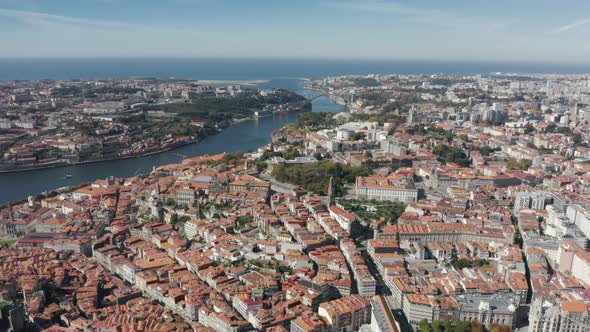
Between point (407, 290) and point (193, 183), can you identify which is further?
point (193, 183)

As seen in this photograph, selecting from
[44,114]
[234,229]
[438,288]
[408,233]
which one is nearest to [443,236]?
[408,233]

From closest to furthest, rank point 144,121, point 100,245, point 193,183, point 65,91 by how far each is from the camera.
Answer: point 100,245 < point 193,183 < point 144,121 < point 65,91

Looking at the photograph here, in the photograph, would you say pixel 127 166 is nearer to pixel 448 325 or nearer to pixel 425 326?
pixel 425 326

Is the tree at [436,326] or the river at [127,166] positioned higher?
the tree at [436,326]

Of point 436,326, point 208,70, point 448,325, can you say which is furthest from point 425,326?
point 208,70

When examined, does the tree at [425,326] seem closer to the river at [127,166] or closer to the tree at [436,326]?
the tree at [436,326]

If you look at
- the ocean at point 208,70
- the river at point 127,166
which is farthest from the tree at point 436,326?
the ocean at point 208,70

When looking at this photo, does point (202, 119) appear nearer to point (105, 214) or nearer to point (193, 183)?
point (193, 183)

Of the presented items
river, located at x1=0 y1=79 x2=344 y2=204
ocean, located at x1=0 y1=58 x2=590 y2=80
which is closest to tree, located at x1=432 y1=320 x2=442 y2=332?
river, located at x1=0 y1=79 x2=344 y2=204
